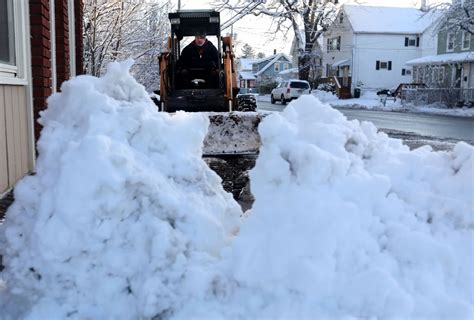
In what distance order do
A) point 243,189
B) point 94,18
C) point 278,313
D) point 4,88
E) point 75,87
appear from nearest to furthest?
point 278,313 → point 75,87 → point 4,88 → point 243,189 → point 94,18

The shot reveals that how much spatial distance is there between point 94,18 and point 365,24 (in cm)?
4452

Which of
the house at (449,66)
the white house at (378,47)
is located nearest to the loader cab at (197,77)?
the house at (449,66)

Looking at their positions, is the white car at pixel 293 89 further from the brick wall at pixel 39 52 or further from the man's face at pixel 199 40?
the brick wall at pixel 39 52

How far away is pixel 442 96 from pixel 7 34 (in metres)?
29.3

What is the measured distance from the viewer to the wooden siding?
227 inches

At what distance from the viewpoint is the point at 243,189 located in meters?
6.68

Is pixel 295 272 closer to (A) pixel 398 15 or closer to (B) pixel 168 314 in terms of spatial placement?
(B) pixel 168 314

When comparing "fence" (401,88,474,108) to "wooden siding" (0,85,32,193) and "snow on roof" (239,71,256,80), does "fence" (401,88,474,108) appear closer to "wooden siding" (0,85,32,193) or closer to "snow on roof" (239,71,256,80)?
"wooden siding" (0,85,32,193)

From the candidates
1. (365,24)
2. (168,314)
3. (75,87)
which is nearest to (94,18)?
(75,87)

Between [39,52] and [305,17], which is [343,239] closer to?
[39,52]

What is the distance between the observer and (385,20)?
57812mm

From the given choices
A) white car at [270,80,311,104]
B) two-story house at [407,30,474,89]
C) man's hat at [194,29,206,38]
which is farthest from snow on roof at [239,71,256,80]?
man's hat at [194,29,206,38]

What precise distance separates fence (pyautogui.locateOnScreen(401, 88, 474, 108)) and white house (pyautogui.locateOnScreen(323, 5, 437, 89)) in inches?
796

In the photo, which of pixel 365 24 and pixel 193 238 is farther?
pixel 365 24
